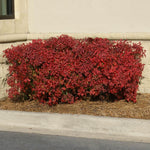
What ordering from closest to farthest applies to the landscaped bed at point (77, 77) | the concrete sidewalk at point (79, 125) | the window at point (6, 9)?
1. the concrete sidewalk at point (79, 125)
2. the landscaped bed at point (77, 77)
3. the window at point (6, 9)

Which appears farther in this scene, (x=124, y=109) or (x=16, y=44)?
(x=16, y=44)

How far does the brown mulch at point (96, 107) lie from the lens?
22.0 ft

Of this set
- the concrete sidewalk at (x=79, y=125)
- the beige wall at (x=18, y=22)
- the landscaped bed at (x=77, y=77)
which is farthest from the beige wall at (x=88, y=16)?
the concrete sidewalk at (x=79, y=125)

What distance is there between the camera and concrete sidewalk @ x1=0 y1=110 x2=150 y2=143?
570 cm

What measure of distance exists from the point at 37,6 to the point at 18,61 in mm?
1849

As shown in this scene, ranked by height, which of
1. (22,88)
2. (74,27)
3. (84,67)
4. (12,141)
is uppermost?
(74,27)

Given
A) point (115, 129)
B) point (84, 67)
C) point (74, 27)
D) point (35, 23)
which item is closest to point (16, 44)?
point (35, 23)

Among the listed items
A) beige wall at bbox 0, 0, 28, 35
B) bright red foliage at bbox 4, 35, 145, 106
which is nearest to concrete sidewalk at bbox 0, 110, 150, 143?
bright red foliage at bbox 4, 35, 145, 106

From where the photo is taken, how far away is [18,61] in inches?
288

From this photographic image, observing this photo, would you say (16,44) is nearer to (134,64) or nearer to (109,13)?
(109,13)

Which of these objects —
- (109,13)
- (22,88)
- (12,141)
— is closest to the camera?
(12,141)

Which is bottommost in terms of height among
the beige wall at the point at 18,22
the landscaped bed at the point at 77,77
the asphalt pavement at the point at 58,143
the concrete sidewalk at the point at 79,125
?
the asphalt pavement at the point at 58,143

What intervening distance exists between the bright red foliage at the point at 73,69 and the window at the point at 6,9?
1.09 m

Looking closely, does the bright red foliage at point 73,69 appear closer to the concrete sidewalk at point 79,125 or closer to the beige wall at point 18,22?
the beige wall at point 18,22
